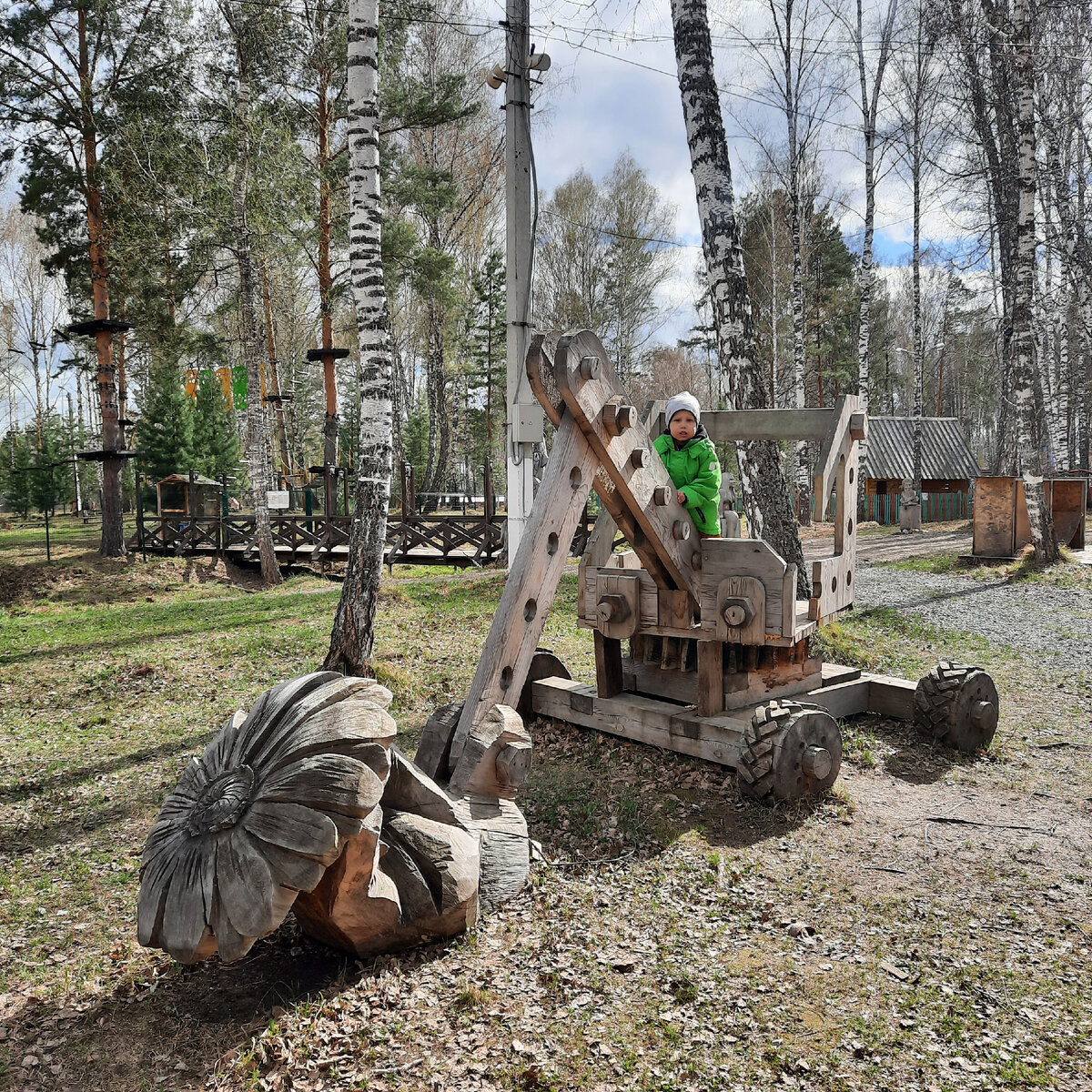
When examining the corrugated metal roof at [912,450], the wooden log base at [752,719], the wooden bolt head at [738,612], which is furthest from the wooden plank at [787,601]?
the corrugated metal roof at [912,450]

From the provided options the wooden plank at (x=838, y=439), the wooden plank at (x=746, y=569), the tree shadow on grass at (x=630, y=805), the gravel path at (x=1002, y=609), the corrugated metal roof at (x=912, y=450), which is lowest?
the tree shadow on grass at (x=630, y=805)

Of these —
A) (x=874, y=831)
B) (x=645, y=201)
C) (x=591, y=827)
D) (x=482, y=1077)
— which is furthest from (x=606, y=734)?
(x=645, y=201)

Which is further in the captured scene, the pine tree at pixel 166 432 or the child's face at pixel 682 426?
the pine tree at pixel 166 432

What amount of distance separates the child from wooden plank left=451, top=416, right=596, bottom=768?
0.85m

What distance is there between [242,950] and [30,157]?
21.5 m

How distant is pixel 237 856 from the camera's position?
2307 mm

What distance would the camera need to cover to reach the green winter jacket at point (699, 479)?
4.57 meters

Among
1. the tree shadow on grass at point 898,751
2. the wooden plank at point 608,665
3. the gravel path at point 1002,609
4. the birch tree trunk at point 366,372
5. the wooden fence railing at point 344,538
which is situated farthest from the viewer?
the wooden fence railing at point 344,538

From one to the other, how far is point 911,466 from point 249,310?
21653mm

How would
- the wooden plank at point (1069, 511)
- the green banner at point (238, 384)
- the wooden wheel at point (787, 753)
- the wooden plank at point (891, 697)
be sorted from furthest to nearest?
1. the green banner at point (238, 384)
2. the wooden plank at point (1069, 511)
3. the wooden plank at point (891, 697)
4. the wooden wheel at point (787, 753)

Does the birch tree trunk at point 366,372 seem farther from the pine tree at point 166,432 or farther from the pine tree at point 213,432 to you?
the pine tree at point 213,432

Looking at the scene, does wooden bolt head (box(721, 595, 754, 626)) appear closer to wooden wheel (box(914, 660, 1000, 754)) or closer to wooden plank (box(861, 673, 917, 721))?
wooden wheel (box(914, 660, 1000, 754))

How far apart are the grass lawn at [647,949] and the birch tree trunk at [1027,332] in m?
7.97

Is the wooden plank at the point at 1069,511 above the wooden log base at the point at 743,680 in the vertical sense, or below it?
above
